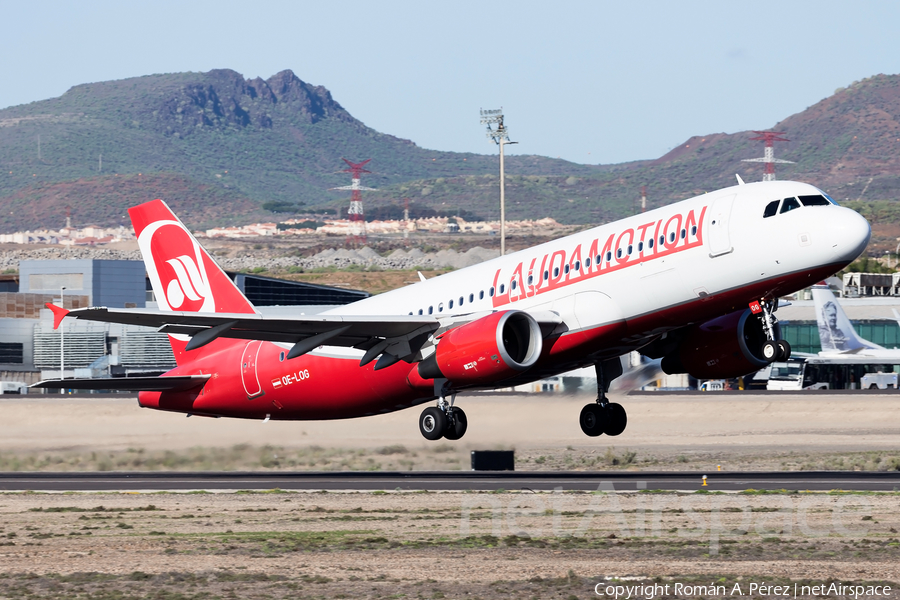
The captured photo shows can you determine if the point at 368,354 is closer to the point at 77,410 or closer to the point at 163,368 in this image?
the point at 77,410

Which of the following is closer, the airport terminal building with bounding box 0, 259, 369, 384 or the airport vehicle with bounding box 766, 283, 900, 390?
the airport vehicle with bounding box 766, 283, 900, 390

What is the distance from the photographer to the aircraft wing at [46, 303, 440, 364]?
32.8 m

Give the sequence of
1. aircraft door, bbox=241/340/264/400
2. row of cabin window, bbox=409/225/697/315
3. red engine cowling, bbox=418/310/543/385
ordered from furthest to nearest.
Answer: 1. aircraft door, bbox=241/340/264/400
2. red engine cowling, bbox=418/310/543/385
3. row of cabin window, bbox=409/225/697/315

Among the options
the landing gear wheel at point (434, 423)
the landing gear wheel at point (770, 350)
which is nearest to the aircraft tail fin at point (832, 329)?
the landing gear wheel at point (770, 350)

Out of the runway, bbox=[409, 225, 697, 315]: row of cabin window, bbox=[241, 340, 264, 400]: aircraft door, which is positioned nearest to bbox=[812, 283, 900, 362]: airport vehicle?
the runway

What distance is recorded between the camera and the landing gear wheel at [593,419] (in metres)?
36.8

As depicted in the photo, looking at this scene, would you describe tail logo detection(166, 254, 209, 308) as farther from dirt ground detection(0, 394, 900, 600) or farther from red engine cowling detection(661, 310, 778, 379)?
red engine cowling detection(661, 310, 778, 379)

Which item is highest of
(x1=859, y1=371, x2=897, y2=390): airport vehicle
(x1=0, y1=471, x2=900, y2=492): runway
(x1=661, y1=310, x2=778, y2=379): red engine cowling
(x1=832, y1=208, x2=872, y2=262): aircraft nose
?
(x1=832, y1=208, x2=872, y2=262): aircraft nose

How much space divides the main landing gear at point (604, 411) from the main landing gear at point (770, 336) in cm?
523

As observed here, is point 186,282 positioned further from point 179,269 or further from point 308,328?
point 308,328

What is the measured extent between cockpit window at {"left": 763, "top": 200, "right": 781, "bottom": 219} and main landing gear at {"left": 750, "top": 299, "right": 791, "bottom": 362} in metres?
3.03

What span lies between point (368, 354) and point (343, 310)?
5.31 metres

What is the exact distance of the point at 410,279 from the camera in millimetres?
170125

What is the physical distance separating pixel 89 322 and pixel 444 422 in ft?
256
